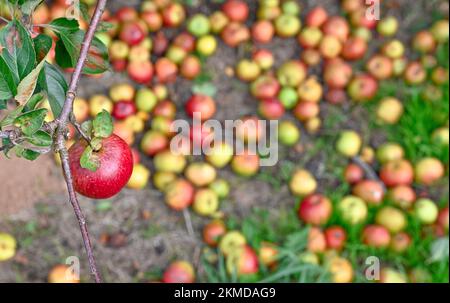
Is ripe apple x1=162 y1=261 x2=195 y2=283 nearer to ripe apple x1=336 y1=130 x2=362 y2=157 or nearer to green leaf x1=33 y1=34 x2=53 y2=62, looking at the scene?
ripe apple x1=336 y1=130 x2=362 y2=157

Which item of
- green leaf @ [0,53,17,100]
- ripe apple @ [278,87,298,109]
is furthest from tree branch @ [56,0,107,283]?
ripe apple @ [278,87,298,109]

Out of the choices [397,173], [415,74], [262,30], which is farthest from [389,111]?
[262,30]

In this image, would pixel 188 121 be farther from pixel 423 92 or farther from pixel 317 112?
pixel 423 92

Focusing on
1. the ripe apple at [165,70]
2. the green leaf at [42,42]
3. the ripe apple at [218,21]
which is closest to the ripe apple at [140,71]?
the ripe apple at [165,70]

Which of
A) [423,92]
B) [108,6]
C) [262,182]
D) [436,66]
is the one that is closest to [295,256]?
[262,182]

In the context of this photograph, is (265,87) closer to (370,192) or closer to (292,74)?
(292,74)
